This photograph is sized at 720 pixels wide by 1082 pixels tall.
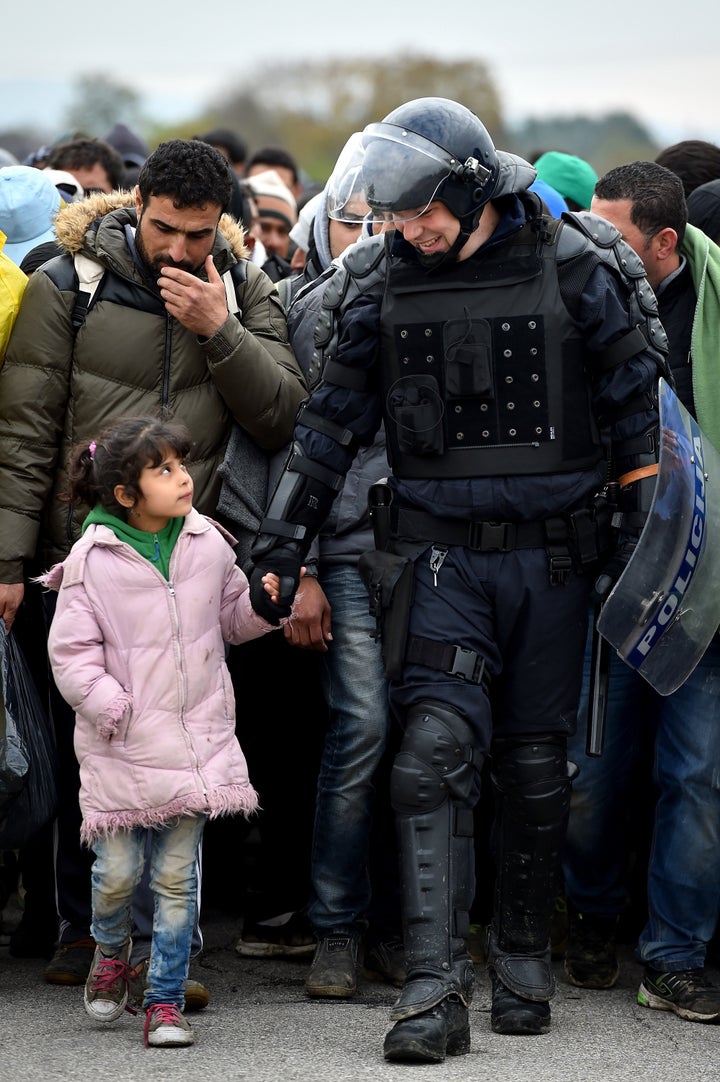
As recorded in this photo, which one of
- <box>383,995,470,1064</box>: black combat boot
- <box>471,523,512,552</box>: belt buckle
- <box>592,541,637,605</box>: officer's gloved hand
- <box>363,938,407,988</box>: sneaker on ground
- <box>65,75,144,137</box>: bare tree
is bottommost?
<box>65,75,144,137</box>: bare tree

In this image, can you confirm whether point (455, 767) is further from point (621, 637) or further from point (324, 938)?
point (324, 938)

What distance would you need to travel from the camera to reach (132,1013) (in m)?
4.03

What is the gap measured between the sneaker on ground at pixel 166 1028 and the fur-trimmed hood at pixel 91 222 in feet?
6.71

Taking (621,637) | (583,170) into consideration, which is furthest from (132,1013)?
(583,170)

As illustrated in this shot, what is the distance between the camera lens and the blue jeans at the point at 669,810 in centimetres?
425

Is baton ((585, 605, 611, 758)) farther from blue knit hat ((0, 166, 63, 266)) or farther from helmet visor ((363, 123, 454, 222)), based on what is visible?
blue knit hat ((0, 166, 63, 266))

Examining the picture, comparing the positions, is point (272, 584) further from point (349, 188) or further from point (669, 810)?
point (669, 810)

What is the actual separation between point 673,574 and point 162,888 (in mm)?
1505

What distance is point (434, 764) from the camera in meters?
3.73

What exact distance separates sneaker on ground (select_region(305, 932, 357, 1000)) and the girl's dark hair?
1.39 meters

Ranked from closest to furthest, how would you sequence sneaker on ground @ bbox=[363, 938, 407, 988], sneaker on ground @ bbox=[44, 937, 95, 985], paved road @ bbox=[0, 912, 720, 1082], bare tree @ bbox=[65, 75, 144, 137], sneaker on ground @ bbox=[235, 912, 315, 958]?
paved road @ bbox=[0, 912, 720, 1082] < sneaker on ground @ bbox=[44, 937, 95, 985] < sneaker on ground @ bbox=[363, 938, 407, 988] < sneaker on ground @ bbox=[235, 912, 315, 958] < bare tree @ bbox=[65, 75, 144, 137]

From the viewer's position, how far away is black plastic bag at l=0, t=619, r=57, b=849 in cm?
393

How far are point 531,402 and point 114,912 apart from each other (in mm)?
1657

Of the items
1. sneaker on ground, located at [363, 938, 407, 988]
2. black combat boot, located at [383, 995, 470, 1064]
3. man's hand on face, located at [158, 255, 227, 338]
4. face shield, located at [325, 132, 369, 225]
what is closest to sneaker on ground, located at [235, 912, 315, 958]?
sneaker on ground, located at [363, 938, 407, 988]
